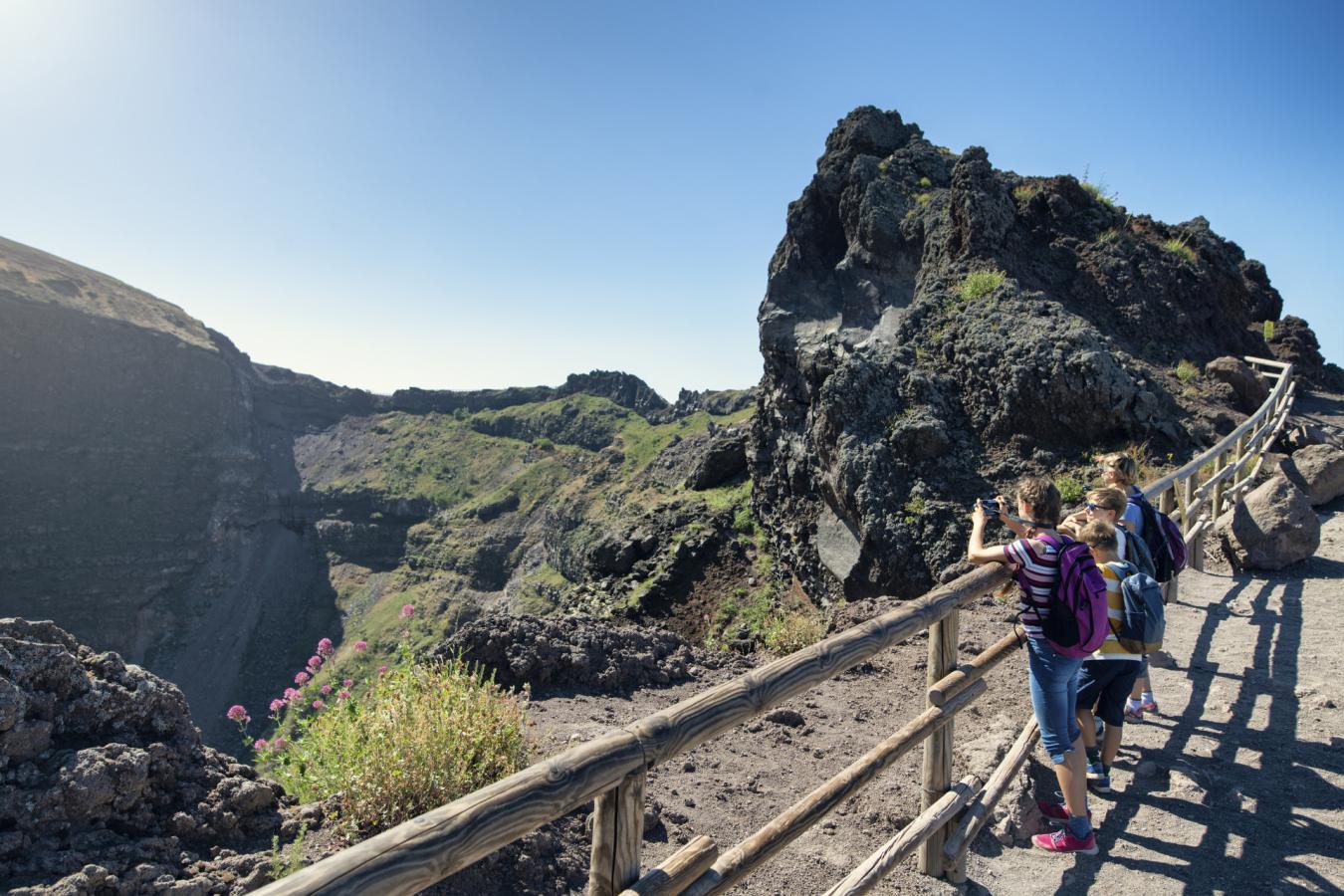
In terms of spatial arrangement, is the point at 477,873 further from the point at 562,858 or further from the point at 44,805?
the point at 44,805

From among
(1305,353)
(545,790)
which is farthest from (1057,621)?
(1305,353)

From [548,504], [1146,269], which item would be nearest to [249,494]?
[548,504]

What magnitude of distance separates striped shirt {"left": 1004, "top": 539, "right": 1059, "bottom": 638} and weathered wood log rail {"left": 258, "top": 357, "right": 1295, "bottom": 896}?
173 mm

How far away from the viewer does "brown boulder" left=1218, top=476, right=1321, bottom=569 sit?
823cm

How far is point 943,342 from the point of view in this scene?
13562mm

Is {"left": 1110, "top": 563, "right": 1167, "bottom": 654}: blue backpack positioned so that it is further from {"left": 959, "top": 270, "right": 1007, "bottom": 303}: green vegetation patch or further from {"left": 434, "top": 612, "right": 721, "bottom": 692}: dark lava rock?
{"left": 959, "top": 270, "right": 1007, "bottom": 303}: green vegetation patch

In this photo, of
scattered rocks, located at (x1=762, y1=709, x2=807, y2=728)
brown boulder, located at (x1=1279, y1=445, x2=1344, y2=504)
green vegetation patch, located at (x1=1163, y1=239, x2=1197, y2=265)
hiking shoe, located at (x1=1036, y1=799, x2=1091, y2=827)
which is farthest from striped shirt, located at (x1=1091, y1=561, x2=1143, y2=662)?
green vegetation patch, located at (x1=1163, y1=239, x2=1197, y2=265)

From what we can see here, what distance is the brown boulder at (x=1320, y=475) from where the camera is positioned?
10414 millimetres

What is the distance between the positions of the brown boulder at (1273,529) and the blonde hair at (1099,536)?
6106mm

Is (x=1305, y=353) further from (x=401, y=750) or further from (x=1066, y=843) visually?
(x=401, y=750)

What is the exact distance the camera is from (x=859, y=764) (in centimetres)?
305

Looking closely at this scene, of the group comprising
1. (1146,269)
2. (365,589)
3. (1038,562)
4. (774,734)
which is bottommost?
(365,589)

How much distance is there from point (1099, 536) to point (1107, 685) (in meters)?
0.83

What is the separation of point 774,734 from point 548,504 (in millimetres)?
58514
